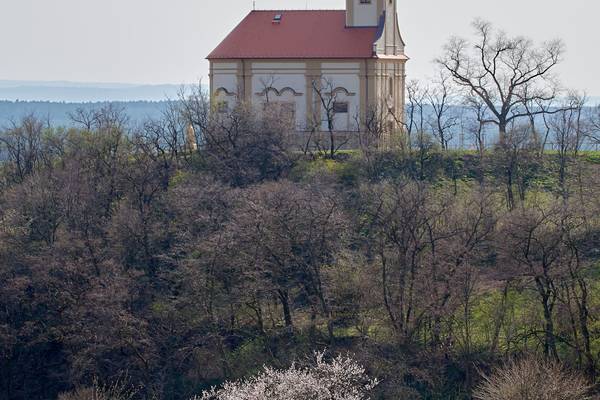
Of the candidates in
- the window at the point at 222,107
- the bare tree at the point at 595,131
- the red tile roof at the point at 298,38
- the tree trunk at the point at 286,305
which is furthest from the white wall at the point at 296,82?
the tree trunk at the point at 286,305

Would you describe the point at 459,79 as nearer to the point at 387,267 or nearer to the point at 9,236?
the point at 387,267

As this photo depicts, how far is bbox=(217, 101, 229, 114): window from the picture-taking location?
54.7m

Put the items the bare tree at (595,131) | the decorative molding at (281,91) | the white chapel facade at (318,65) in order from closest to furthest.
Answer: the bare tree at (595,131), the white chapel facade at (318,65), the decorative molding at (281,91)

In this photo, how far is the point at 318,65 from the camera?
5656 cm

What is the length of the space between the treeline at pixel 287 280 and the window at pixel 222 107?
6270 millimetres

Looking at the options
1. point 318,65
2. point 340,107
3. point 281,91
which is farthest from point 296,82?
point 340,107

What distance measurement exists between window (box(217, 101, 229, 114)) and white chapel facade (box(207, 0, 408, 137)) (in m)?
0.16

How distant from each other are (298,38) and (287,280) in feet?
64.9

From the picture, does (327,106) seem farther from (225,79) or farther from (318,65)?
(225,79)

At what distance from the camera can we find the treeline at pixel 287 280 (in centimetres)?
3697

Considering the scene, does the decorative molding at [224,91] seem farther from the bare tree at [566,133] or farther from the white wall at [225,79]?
the bare tree at [566,133]

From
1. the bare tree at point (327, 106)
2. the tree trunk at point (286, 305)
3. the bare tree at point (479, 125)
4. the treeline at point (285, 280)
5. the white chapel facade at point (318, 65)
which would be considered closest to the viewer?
the treeline at point (285, 280)

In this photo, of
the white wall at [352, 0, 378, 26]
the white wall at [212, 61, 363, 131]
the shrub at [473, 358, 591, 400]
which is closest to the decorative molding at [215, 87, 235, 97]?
the white wall at [212, 61, 363, 131]

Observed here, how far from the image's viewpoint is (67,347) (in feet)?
134
